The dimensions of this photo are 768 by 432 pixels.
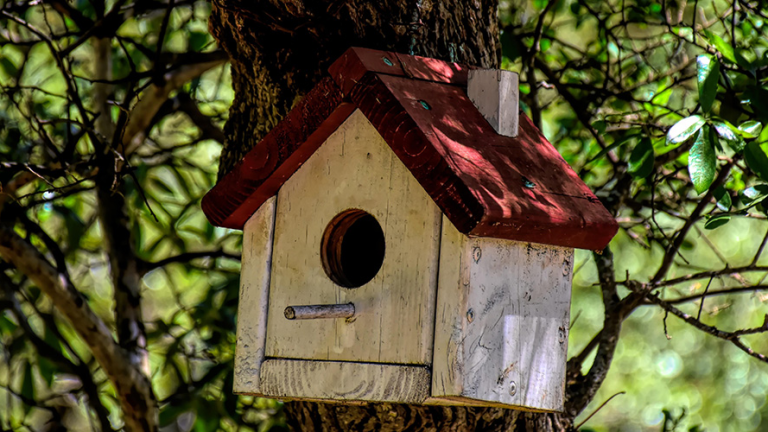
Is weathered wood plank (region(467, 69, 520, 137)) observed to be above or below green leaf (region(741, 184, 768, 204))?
above

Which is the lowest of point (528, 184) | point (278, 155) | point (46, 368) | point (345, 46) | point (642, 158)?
point (46, 368)

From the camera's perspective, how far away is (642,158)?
213cm

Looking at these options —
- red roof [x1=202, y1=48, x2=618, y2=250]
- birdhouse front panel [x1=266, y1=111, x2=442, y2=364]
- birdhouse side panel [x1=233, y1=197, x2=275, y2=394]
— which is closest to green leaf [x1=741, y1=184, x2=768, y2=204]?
red roof [x1=202, y1=48, x2=618, y2=250]

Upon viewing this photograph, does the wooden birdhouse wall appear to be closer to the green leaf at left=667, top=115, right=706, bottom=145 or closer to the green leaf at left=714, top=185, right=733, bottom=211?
the green leaf at left=667, top=115, right=706, bottom=145

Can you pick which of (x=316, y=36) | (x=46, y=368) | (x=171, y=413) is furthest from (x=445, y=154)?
(x=46, y=368)

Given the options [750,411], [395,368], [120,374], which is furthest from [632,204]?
[750,411]

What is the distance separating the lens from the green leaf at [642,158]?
2.13 meters

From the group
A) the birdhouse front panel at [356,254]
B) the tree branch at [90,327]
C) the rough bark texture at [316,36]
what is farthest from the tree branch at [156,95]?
the birdhouse front panel at [356,254]

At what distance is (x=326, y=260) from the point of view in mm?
1843

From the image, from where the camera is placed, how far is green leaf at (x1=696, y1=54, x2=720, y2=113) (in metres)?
1.89

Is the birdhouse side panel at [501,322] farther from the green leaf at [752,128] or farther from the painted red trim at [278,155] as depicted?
the green leaf at [752,128]

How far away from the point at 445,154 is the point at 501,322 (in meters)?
0.34

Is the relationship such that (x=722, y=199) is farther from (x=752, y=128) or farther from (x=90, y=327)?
(x=90, y=327)

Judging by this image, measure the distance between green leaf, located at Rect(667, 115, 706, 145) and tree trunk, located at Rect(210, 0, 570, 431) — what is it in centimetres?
50
